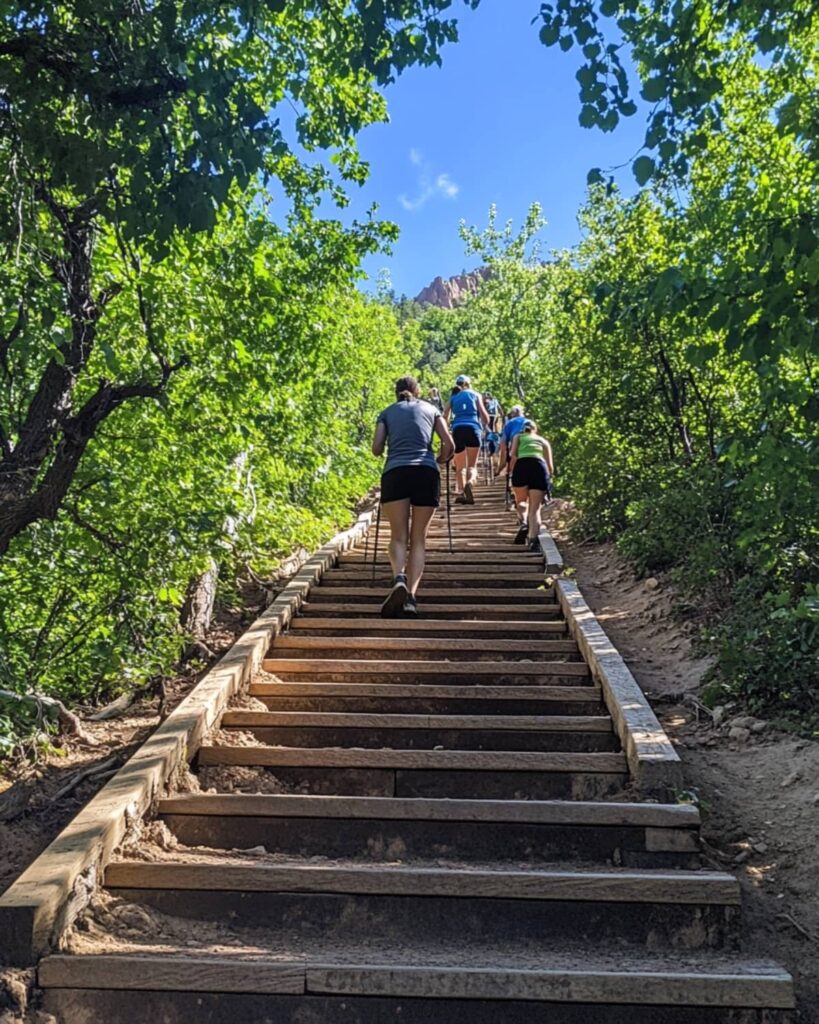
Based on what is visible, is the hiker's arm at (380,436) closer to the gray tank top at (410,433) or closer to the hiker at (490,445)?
the gray tank top at (410,433)

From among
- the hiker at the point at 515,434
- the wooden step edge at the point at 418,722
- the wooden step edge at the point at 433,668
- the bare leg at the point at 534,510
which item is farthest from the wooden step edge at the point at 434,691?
the hiker at the point at 515,434

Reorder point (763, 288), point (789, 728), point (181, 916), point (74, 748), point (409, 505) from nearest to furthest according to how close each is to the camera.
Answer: point (763, 288) → point (181, 916) → point (789, 728) → point (74, 748) → point (409, 505)

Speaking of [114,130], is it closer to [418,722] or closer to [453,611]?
[418,722]

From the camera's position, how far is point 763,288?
118 inches

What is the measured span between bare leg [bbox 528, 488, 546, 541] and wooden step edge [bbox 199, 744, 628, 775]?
5.42 meters

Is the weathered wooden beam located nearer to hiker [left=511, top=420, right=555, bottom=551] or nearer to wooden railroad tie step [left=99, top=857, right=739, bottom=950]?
wooden railroad tie step [left=99, top=857, right=739, bottom=950]

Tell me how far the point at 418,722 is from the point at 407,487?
94.4 inches

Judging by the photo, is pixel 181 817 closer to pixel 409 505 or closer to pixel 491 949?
pixel 491 949

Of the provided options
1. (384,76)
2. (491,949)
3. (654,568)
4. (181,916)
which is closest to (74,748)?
(181,916)

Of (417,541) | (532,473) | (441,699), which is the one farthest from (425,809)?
(532,473)

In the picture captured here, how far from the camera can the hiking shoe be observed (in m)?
6.71

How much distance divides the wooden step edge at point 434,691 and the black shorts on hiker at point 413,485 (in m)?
1.82

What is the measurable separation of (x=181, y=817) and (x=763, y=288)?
11.5 ft

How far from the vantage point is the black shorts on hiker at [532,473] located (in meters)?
9.21
